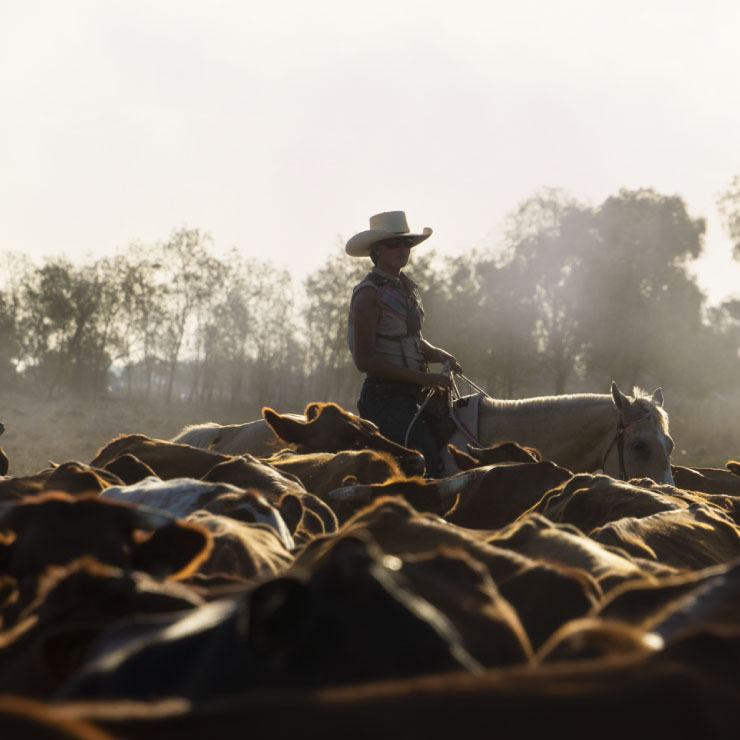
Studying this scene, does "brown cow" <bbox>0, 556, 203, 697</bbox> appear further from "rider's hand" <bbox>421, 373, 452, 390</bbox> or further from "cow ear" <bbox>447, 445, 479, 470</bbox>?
"rider's hand" <bbox>421, 373, 452, 390</bbox>

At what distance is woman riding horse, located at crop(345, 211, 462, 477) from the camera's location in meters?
8.16

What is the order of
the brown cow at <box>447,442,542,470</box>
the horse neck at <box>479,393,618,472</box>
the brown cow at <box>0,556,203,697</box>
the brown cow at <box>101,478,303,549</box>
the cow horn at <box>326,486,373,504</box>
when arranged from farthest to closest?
1. the horse neck at <box>479,393,618,472</box>
2. the brown cow at <box>447,442,542,470</box>
3. the cow horn at <box>326,486,373,504</box>
4. the brown cow at <box>101,478,303,549</box>
5. the brown cow at <box>0,556,203,697</box>

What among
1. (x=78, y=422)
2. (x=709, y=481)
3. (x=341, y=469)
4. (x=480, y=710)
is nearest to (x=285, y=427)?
(x=341, y=469)

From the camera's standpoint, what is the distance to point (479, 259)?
57375 mm

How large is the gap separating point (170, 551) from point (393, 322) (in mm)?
6192

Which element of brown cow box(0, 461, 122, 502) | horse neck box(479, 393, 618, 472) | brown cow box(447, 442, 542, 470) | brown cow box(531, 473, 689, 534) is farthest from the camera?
horse neck box(479, 393, 618, 472)

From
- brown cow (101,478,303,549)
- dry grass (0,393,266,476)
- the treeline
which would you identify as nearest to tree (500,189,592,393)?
the treeline

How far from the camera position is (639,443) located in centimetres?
875

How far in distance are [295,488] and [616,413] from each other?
17.3 ft

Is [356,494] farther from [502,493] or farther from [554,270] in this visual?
[554,270]

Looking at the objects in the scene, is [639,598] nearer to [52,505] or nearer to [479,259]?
[52,505]

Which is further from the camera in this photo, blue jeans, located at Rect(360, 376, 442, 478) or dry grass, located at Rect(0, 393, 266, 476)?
dry grass, located at Rect(0, 393, 266, 476)

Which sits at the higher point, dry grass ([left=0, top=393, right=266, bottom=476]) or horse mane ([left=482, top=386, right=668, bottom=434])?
horse mane ([left=482, top=386, right=668, bottom=434])

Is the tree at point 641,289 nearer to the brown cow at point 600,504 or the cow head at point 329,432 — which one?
the cow head at point 329,432
